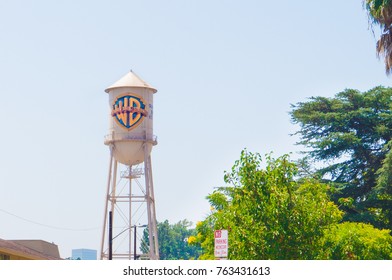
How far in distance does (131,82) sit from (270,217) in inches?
1949

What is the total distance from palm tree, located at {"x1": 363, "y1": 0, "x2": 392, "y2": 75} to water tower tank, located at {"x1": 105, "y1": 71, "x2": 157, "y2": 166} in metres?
42.2

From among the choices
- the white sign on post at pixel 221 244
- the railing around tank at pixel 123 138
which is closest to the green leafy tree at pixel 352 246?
the white sign on post at pixel 221 244

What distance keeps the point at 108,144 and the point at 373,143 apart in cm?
2258

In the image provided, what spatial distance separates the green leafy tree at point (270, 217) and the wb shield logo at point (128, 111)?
1777 inches

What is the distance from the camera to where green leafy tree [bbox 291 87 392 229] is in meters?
72.1

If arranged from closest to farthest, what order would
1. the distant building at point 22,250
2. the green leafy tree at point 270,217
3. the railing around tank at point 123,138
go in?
the green leafy tree at point 270,217 < the distant building at point 22,250 < the railing around tank at point 123,138

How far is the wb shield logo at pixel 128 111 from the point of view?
281ft

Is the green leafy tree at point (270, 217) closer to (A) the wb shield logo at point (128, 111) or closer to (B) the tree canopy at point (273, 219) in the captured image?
(B) the tree canopy at point (273, 219)

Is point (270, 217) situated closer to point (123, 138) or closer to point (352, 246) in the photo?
point (352, 246)

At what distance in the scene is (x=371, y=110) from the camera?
251ft

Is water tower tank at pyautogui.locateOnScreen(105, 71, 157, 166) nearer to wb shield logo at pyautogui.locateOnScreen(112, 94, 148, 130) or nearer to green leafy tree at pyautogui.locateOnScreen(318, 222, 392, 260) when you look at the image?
wb shield logo at pyautogui.locateOnScreen(112, 94, 148, 130)

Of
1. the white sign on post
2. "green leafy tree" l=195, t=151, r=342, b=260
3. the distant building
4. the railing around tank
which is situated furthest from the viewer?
the railing around tank

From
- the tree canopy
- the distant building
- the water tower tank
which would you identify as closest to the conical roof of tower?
the water tower tank

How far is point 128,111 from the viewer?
281 ft
